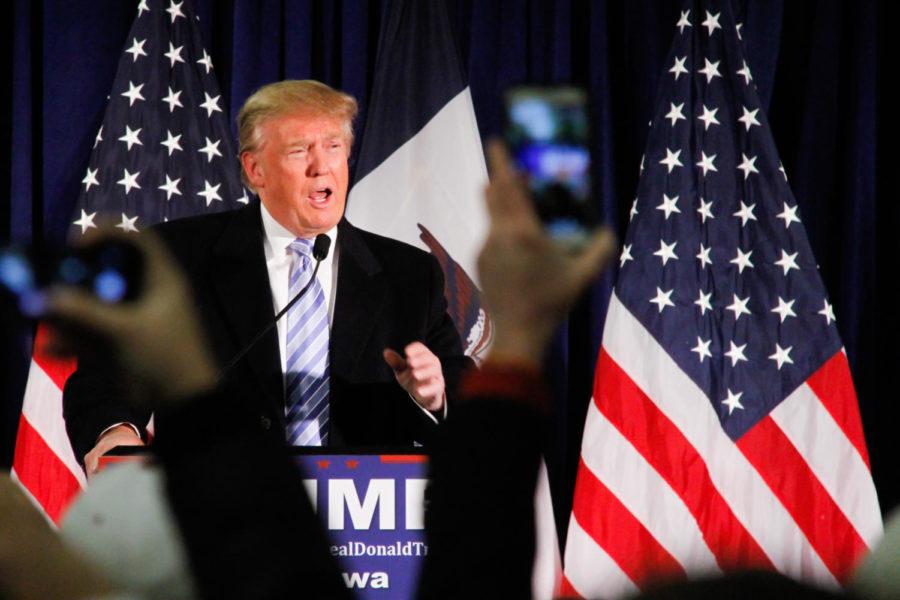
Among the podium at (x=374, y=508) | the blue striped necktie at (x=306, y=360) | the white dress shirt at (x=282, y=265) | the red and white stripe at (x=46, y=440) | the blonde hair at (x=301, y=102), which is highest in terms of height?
the blonde hair at (x=301, y=102)

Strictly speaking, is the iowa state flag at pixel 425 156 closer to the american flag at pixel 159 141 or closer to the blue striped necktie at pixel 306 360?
the american flag at pixel 159 141

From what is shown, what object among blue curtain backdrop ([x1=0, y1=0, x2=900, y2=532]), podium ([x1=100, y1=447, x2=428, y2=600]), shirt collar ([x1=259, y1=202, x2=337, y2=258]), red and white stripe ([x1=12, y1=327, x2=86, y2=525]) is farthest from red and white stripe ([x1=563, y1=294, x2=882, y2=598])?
podium ([x1=100, y1=447, x2=428, y2=600])

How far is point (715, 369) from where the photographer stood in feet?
14.5

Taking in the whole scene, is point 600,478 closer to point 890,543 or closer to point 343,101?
point 343,101

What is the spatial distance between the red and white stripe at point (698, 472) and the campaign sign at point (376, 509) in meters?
2.08

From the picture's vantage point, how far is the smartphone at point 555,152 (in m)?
0.76

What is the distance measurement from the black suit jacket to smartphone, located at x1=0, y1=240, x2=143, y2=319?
5.77 feet

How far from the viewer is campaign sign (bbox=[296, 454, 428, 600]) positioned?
7.34 feet

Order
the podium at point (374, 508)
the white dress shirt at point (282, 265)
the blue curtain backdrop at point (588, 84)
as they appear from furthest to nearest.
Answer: the blue curtain backdrop at point (588, 84)
the white dress shirt at point (282, 265)
the podium at point (374, 508)

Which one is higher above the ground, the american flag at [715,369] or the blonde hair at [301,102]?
the blonde hair at [301,102]

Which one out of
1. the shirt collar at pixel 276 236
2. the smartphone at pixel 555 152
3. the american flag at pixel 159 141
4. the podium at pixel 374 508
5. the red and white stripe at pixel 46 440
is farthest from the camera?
the american flag at pixel 159 141

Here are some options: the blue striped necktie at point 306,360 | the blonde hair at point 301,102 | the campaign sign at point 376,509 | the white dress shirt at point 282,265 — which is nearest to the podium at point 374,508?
the campaign sign at point 376,509

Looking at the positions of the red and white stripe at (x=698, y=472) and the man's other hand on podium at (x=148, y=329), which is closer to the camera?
the man's other hand on podium at (x=148, y=329)

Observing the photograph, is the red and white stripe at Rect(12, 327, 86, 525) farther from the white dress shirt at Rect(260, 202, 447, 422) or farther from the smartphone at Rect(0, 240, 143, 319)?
the smartphone at Rect(0, 240, 143, 319)
